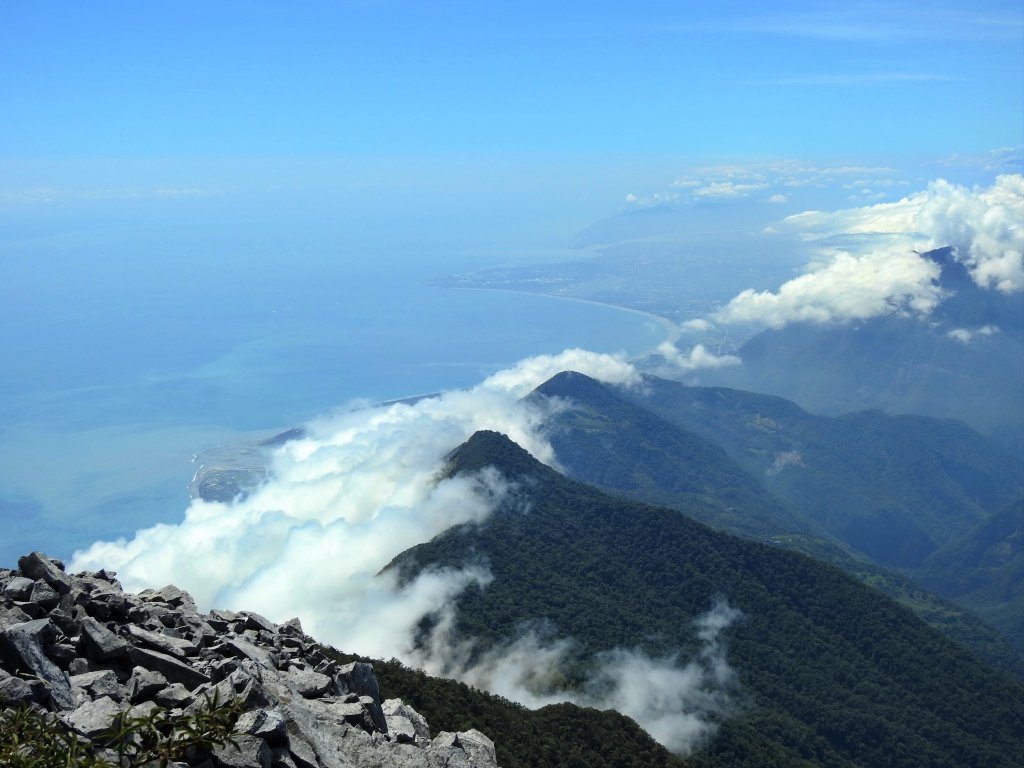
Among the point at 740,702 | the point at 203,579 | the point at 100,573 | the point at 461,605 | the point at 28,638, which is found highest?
the point at 28,638

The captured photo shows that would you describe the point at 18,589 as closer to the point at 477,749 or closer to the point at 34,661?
the point at 34,661

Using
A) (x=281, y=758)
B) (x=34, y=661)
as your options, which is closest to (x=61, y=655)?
(x=34, y=661)

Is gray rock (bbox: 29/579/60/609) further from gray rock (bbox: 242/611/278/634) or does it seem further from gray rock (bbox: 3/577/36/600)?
gray rock (bbox: 242/611/278/634)

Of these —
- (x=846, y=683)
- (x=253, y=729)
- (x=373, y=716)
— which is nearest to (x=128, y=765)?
(x=253, y=729)

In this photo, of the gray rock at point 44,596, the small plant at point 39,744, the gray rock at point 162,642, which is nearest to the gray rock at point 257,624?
the gray rock at point 162,642

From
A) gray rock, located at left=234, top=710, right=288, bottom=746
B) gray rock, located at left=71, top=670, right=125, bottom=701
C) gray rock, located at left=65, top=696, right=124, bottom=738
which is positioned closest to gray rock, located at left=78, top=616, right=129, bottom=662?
gray rock, located at left=71, top=670, right=125, bottom=701

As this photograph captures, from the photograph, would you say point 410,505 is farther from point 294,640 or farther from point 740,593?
point 294,640
